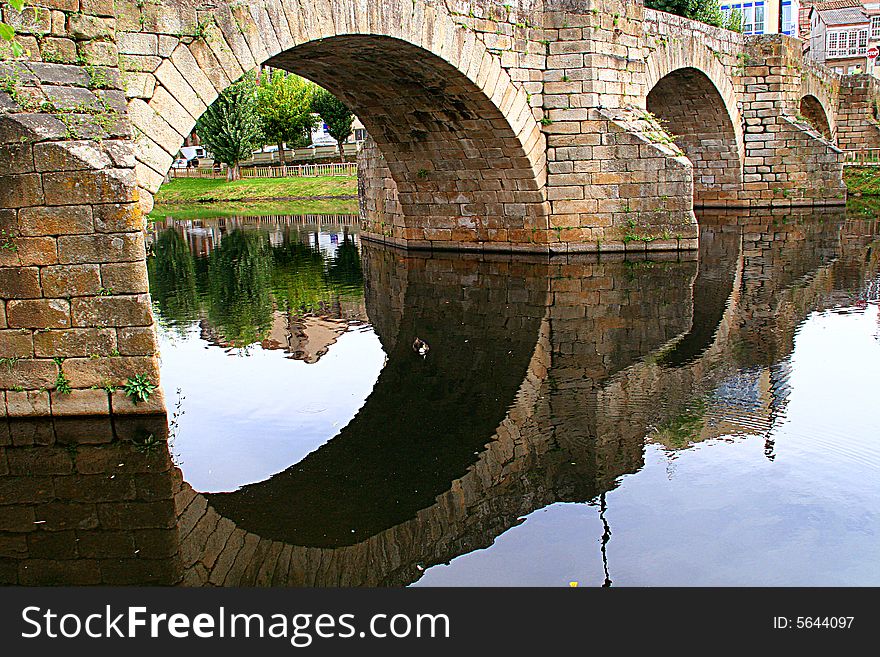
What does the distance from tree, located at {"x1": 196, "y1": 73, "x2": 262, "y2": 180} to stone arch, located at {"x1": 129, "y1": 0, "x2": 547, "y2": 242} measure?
2515 cm

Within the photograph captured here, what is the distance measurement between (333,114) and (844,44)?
34.0 m

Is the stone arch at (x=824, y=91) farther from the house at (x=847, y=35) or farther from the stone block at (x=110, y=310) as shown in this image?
the house at (x=847, y=35)

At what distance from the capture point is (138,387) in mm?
6988

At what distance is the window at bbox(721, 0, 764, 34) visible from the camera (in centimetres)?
5347

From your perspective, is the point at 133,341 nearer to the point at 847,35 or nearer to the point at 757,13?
the point at 757,13

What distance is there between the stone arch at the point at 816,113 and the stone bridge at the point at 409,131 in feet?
4.75

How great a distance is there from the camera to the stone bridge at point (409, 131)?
6.78 meters

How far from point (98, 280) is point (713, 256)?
11.2 m

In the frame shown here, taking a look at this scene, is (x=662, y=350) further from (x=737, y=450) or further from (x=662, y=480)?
(x=662, y=480)

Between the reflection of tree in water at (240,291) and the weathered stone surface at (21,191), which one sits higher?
the weathered stone surface at (21,191)


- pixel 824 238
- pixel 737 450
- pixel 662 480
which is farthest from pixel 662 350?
pixel 824 238

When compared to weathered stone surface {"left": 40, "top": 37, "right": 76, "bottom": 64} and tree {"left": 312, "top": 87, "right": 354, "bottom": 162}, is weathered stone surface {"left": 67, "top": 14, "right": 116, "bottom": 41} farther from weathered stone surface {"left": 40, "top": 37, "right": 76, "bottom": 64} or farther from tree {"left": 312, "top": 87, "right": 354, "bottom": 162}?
tree {"left": 312, "top": 87, "right": 354, "bottom": 162}

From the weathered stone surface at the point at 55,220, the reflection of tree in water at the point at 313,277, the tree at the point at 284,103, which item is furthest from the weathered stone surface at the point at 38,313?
the tree at the point at 284,103

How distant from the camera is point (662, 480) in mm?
5621
